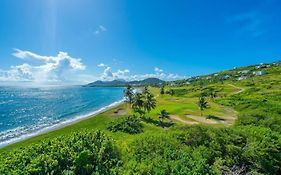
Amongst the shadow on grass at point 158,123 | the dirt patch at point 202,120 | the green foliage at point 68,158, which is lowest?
the shadow on grass at point 158,123

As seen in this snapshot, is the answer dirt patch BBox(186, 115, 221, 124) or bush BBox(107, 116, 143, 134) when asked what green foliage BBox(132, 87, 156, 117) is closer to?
dirt patch BBox(186, 115, 221, 124)

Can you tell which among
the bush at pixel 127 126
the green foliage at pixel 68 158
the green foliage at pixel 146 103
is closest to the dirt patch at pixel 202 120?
the green foliage at pixel 146 103

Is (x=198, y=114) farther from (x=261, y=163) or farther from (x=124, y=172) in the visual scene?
(x=124, y=172)

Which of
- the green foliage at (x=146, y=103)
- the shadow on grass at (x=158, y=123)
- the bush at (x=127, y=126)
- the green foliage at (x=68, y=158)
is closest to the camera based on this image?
the green foliage at (x=68, y=158)

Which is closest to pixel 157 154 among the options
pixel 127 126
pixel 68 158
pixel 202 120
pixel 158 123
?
pixel 68 158

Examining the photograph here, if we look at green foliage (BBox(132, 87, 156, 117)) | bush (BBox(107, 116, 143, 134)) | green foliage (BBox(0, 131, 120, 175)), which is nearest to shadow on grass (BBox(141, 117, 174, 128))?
bush (BBox(107, 116, 143, 134))

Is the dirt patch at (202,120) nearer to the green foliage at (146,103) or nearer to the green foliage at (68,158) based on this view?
the green foliage at (146,103)
